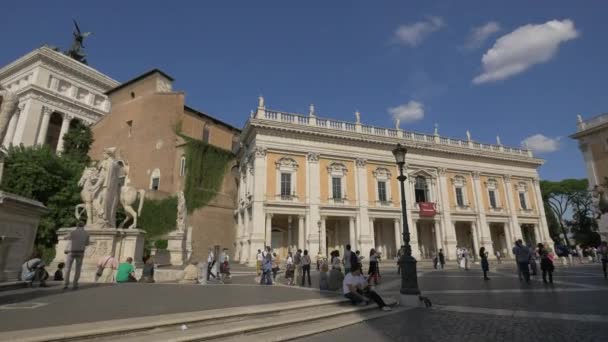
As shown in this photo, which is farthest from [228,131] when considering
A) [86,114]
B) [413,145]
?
[86,114]

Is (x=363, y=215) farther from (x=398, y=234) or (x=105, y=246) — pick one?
(x=105, y=246)

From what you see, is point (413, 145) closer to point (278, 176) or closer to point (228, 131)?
point (278, 176)

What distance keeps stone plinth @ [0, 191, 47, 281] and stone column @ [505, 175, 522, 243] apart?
40732 millimetres

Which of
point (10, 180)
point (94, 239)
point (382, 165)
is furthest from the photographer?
point (382, 165)

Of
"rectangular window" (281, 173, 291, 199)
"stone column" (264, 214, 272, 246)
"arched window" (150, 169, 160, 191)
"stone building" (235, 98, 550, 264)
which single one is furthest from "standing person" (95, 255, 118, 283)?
"arched window" (150, 169, 160, 191)

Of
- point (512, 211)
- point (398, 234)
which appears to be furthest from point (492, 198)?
point (398, 234)

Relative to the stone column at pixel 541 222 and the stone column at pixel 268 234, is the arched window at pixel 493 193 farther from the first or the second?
the stone column at pixel 268 234

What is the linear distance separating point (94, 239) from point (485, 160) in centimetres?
3768

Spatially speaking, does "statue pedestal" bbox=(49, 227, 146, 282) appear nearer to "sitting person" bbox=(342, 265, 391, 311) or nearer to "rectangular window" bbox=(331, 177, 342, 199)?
"sitting person" bbox=(342, 265, 391, 311)

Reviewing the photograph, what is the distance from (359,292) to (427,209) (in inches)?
1028

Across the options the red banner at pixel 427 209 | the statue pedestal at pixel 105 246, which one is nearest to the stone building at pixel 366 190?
the red banner at pixel 427 209

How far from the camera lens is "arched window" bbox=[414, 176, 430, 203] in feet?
106

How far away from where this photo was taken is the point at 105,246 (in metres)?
10.1

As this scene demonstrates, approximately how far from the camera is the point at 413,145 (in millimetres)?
32250
